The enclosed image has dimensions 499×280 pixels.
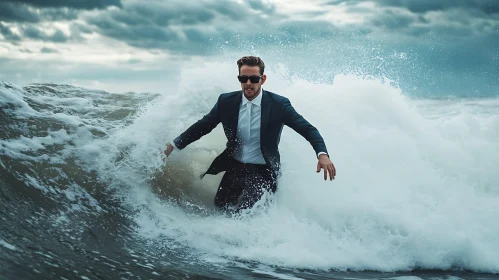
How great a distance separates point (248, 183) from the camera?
484cm

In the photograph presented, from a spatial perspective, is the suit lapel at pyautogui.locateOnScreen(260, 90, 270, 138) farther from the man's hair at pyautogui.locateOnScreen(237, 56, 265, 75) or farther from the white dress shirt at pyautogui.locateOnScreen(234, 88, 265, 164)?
the man's hair at pyautogui.locateOnScreen(237, 56, 265, 75)

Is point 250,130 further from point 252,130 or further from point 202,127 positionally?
point 202,127

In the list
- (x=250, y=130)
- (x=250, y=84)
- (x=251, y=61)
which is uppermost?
(x=251, y=61)

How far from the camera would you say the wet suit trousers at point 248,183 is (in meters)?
4.82

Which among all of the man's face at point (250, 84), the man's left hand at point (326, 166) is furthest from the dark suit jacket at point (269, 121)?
the man's left hand at point (326, 166)

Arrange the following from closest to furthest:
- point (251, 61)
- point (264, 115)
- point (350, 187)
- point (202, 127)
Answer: point (251, 61)
point (264, 115)
point (202, 127)
point (350, 187)

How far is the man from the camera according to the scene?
4.62 meters

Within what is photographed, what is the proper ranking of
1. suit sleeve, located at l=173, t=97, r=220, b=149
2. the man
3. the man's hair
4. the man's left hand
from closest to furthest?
the man's left hand, the man's hair, the man, suit sleeve, located at l=173, t=97, r=220, b=149

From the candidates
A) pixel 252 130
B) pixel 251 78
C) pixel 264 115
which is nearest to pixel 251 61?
pixel 251 78

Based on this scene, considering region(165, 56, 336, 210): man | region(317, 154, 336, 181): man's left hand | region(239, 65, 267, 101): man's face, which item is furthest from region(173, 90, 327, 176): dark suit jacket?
region(317, 154, 336, 181): man's left hand

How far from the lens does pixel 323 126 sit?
23.7 ft

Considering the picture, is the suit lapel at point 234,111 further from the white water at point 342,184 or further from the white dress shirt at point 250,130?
the white water at point 342,184

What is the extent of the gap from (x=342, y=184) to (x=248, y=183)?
65.5 inches

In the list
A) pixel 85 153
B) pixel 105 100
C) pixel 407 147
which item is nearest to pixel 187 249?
pixel 85 153
